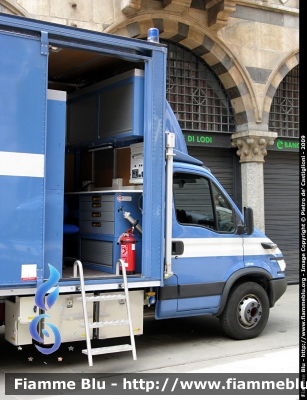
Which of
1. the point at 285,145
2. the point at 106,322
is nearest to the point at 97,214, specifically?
the point at 106,322

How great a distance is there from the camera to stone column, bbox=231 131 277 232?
1238 centimetres

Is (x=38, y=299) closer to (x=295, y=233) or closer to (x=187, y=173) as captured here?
(x=187, y=173)

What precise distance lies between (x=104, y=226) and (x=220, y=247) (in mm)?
1523

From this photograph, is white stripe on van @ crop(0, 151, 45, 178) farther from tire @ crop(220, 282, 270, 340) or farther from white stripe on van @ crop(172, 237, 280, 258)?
tire @ crop(220, 282, 270, 340)

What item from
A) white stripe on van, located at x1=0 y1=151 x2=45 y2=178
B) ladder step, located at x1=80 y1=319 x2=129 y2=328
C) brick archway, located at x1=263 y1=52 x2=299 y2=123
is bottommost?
ladder step, located at x1=80 y1=319 x2=129 y2=328

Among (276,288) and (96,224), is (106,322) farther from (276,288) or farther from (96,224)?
(276,288)

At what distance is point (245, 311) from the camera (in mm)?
7664

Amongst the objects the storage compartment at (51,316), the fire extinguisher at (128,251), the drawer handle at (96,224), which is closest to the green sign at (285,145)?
the drawer handle at (96,224)

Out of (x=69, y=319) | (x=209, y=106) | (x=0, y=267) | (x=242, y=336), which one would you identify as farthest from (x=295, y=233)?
(x=0, y=267)

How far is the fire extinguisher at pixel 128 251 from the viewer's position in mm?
6609

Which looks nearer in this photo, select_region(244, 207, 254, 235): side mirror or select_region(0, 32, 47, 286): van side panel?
select_region(0, 32, 47, 286): van side panel

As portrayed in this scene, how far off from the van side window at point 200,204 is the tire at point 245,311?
2.78 ft

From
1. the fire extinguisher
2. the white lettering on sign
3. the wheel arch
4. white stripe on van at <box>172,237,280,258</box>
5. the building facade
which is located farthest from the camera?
the building facade

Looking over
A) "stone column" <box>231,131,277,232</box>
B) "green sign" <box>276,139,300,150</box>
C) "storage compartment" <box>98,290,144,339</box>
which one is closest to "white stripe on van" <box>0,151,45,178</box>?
"storage compartment" <box>98,290,144,339</box>
